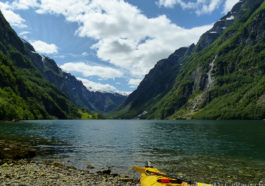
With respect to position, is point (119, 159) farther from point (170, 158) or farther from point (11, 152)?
point (11, 152)

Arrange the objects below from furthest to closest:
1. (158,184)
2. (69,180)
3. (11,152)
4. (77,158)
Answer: (77,158), (11,152), (69,180), (158,184)

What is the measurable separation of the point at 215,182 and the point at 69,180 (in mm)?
15335

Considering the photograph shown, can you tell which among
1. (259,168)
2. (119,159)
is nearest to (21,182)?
(119,159)

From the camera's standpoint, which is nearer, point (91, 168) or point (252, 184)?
point (252, 184)

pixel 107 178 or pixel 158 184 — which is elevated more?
pixel 158 184

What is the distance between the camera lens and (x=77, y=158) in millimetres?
33875

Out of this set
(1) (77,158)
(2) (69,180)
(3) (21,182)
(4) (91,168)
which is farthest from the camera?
(1) (77,158)

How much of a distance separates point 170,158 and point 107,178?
15738 mm

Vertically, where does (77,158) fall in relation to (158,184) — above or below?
below

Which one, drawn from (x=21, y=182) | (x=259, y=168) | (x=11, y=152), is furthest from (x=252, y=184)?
(x=11, y=152)

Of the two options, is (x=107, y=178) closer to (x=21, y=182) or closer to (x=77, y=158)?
(x=21, y=182)

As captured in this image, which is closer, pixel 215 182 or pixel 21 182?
pixel 21 182

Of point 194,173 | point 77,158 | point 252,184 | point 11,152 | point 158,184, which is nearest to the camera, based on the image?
point 158,184

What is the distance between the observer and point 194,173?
25.9m
